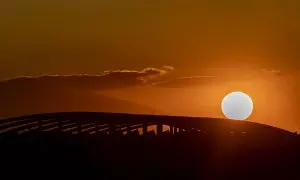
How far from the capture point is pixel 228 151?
45.2 feet

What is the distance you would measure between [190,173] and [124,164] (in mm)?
1776

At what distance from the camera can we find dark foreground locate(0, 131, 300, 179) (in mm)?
12516

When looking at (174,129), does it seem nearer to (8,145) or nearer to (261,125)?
(261,125)

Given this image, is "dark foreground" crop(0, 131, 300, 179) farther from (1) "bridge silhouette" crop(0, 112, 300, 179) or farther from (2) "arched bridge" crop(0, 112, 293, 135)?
(2) "arched bridge" crop(0, 112, 293, 135)

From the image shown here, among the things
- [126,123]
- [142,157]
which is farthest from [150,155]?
[126,123]

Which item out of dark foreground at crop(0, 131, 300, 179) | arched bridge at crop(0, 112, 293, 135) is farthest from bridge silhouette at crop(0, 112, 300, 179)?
arched bridge at crop(0, 112, 293, 135)

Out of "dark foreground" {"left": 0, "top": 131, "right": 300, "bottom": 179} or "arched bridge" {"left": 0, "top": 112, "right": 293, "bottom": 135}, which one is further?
"arched bridge" {"left": 0, "top": 112, "right": 293, "bottom": 135}

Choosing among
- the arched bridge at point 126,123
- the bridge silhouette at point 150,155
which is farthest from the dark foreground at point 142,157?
the arched bridge at point 126,123

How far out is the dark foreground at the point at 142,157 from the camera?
12.5 m

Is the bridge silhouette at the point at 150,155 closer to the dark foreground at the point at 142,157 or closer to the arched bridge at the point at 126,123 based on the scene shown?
the dark foreground at the point at 142,157

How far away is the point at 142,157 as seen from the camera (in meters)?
12.8

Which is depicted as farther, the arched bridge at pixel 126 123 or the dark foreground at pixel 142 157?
the arched bridge at pixel 126 123

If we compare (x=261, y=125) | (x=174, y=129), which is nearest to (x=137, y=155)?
(x=174, y=129)

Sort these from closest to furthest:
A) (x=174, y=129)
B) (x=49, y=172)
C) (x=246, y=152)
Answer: (x=49, y=172) → (x=246, y=152) → (x=174, y=129)
